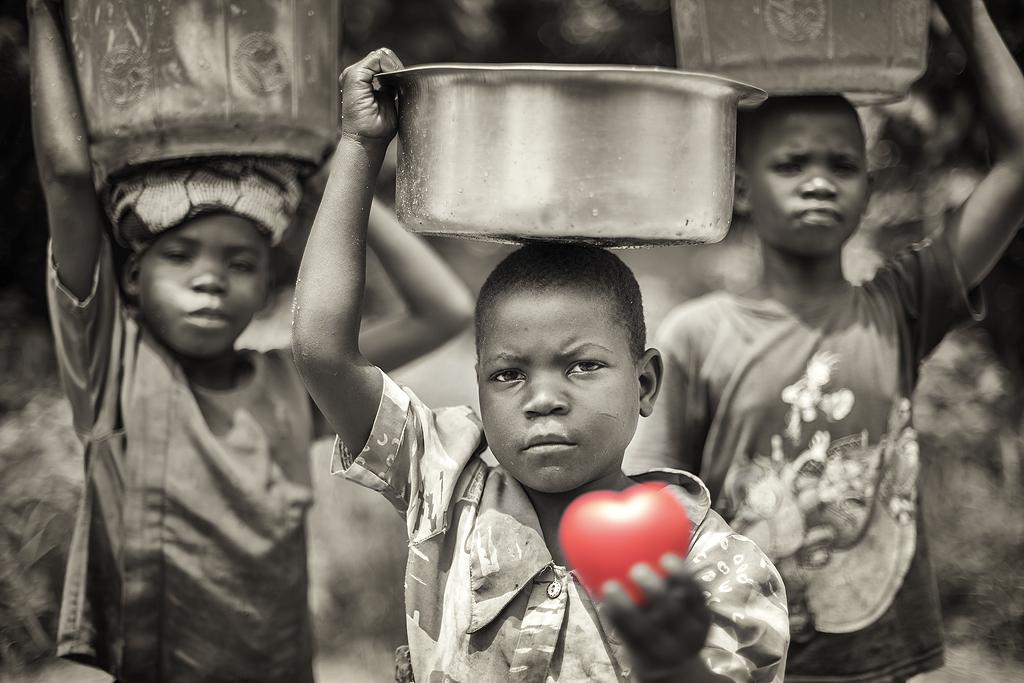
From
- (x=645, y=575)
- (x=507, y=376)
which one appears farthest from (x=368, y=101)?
(x=645, y=575)

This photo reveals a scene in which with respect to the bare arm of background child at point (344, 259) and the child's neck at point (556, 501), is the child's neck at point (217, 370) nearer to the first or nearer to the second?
the bare arm of background child at point (344, 259)

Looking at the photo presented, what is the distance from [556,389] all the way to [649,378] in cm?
29

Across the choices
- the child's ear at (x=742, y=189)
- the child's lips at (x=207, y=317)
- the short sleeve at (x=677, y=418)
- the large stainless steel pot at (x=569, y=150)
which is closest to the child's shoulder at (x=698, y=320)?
the short sleeve at (x=677, y=418)

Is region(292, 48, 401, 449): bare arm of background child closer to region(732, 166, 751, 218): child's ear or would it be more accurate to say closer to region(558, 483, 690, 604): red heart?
region(558, 483, 690, 604): red heart

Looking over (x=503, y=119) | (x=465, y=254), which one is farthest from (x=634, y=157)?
(x=465, y=254)

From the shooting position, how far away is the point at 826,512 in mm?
3104

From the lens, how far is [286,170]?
10.4 ft

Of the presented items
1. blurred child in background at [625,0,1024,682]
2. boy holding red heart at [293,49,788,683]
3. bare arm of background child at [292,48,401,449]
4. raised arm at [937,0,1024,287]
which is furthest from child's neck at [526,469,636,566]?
raised arm at [937,0,1024,287]

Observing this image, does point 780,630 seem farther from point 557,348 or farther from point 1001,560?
point 1001,560

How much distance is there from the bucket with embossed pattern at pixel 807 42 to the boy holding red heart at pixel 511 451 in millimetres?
860

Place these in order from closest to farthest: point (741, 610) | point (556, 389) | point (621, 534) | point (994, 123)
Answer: point (621, 534)
point (741, 610)
point (556, 389)
point (994, 123)

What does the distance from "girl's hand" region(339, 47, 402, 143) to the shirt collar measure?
67cm

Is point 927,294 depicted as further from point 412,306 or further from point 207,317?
point 207,317

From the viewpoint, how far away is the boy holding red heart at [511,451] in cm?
208
